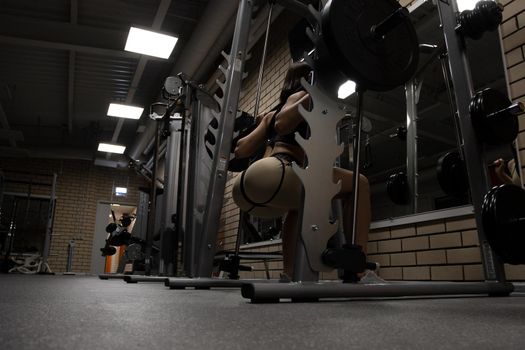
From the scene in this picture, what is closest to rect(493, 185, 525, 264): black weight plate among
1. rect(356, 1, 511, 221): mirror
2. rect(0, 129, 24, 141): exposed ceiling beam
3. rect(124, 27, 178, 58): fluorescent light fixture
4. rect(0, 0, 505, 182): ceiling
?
rect(356, 1, 511, 221): mirror

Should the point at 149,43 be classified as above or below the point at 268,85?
above

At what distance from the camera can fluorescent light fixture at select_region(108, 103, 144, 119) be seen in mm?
7703

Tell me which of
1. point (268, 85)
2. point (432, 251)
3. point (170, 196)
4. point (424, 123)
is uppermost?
point (268, 85)

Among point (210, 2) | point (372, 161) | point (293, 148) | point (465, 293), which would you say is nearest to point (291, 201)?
point (293, 148)

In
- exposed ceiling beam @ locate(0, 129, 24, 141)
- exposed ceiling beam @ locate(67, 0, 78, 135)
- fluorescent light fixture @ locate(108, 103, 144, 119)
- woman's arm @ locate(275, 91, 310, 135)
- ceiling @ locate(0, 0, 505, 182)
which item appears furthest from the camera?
exposed ceiling beam @ locate(0, 129, 24, 141)

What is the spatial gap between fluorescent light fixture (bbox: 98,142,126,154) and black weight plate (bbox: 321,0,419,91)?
29.4 feet

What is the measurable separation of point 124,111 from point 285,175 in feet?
22.8

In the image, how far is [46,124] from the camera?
30.6 feet

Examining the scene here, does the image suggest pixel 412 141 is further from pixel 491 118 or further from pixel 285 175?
pixel 285 175

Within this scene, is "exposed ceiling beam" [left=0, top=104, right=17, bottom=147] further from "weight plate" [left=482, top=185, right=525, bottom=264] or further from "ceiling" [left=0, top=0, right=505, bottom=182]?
"weight plate" [left=482, top=185, right=525, bottom=264]

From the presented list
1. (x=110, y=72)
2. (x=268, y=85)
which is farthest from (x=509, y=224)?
(x=110, y=72)

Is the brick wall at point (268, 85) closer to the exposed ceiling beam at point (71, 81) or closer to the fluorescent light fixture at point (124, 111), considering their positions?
the exposed ceiling beam at point (71, 81)

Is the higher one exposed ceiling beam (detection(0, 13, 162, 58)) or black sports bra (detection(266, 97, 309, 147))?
exposed ceiling beam (detection(0, 13, 162, 58))

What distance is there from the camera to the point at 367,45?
1.46m
